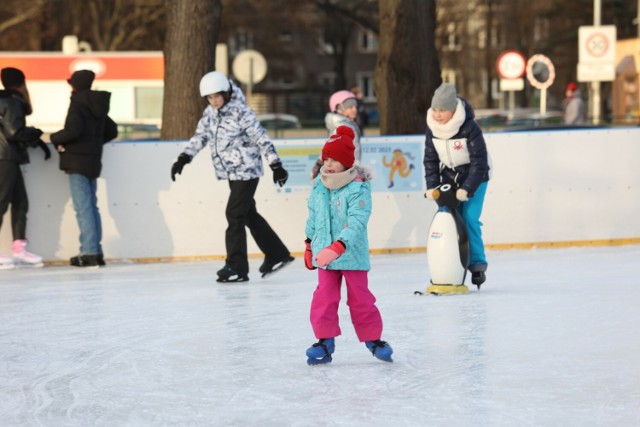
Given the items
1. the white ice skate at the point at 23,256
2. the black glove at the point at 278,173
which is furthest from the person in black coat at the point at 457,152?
the white ice skate at the point at 23,256

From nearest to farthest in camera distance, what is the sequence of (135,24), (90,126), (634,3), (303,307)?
(303,307), (90,126), (135,24), (634,3)

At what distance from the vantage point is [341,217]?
633cm

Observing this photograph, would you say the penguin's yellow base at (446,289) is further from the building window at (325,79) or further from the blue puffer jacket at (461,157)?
the building window at (325,79)

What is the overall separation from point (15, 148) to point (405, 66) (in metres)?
5.61

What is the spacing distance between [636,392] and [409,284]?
4.34 metres

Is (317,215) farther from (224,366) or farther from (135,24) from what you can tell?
(135,24)

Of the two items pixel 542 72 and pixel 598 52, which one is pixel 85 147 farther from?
pixel 598 52

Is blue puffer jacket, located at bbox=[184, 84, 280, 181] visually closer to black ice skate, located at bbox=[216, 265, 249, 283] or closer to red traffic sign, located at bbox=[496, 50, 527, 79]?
black ice skate, located at bbox=[216, 265, 249, 283]

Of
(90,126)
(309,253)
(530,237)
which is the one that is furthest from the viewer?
(530,237)

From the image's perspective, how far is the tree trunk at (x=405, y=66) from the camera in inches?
623

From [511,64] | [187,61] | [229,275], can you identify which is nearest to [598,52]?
[511,64]

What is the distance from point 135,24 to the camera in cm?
4803

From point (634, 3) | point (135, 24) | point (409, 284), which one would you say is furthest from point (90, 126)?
point (634, 3)

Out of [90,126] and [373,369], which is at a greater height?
[90,126]
